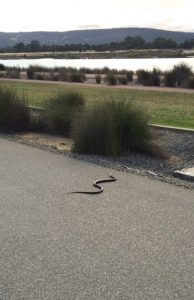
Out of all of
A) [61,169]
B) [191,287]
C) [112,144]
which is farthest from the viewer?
[112,144]

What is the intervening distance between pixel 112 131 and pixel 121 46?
124m

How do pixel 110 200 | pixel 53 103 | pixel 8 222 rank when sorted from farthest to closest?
pixel 53 103, pixel 110 200, pixel 8 222

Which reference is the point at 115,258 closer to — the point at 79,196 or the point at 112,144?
the point at 79,196

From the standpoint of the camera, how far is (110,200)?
714 cm

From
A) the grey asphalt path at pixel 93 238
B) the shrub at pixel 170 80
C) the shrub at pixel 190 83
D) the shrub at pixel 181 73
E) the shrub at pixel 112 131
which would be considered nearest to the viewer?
the grey asphalt path at pixel 93 238

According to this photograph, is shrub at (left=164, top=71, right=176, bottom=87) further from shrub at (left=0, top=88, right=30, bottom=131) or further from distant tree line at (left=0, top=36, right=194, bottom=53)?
distant tree line at (left=0, top=36, right=194, bottom=53)

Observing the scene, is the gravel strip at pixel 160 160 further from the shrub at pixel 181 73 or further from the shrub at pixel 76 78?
the shrub at pixel 76 78

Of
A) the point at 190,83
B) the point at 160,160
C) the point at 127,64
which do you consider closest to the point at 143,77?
the point at 190,83

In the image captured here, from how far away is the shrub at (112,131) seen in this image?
10.3m

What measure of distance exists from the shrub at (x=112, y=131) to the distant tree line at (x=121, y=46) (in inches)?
4195

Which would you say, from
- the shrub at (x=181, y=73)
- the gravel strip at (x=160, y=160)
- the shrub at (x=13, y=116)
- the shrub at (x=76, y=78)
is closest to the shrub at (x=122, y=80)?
the shrub at (x=76, y=78)

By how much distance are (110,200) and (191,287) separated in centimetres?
275

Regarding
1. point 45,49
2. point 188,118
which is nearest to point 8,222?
point 188,118

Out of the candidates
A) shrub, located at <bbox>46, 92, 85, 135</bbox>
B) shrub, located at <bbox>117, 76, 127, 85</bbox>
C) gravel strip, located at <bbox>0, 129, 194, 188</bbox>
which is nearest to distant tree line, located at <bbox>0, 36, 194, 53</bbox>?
shrub, located at <bbox>117, 76, 127, 85</bbox>
